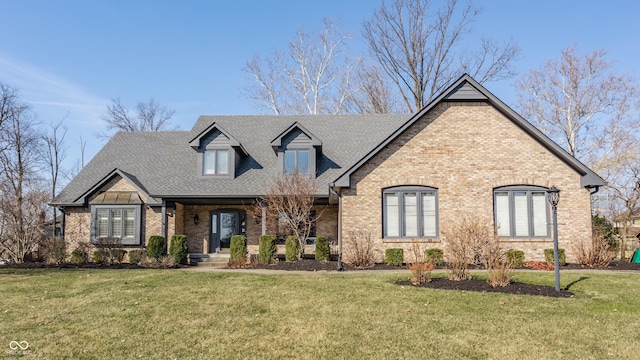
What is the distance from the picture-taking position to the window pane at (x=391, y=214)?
52.9 feet

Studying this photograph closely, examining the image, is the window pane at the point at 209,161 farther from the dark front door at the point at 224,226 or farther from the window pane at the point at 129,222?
the window pane at the point at 129,222

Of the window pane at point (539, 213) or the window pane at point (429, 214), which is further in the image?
the window pane at point (429, 214)

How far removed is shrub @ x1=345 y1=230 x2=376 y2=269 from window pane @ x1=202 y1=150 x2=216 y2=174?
837 cm

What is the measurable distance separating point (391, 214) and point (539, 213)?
539 cm

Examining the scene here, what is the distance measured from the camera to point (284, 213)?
17.1 meters

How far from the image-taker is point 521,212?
16000 millimetres

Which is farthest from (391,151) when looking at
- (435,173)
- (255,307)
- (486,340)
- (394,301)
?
(486,340)

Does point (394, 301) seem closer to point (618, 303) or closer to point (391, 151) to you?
point (618, 303)

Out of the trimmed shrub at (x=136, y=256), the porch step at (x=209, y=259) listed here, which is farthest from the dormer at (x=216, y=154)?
the trimmed shrub at (x=136, y=256)

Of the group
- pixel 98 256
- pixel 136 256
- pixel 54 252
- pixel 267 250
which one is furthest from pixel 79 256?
pixel 267 250

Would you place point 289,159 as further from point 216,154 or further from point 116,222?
point 116,222

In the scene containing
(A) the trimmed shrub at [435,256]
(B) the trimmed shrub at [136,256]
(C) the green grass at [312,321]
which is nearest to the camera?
(C) the green grass at [312,321]

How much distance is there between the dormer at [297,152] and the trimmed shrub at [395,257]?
611cm

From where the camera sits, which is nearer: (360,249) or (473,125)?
(360,249)
